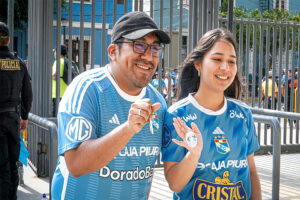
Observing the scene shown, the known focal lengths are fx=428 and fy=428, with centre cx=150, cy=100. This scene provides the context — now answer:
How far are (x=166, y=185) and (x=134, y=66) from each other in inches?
150

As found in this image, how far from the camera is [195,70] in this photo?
2.69 metres

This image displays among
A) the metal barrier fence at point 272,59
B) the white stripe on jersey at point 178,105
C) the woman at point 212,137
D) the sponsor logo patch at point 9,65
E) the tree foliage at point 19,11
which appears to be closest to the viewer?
the woman at point 212,137

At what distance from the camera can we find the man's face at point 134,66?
6.41ft

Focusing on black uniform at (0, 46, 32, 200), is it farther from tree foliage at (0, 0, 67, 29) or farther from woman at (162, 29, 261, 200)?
tree foliage at (0, 0, 67, 29)

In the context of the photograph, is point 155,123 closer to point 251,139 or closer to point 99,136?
point 99,136

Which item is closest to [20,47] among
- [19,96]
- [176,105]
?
[19,96]

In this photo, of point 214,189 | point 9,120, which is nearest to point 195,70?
point 214,189

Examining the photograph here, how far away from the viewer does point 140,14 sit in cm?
205

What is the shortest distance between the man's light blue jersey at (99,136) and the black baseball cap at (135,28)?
0.21m

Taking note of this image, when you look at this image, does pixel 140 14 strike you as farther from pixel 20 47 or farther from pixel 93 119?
pixel 20 47

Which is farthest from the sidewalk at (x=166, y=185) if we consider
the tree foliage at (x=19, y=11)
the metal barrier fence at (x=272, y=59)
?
the tree foliage at (x=19, y=11)

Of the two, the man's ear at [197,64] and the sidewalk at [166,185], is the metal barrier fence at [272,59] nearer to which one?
the sidewalk at [166,185]

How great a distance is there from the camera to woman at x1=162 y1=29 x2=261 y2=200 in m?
2.24

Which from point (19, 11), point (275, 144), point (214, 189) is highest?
point (19, 11)
